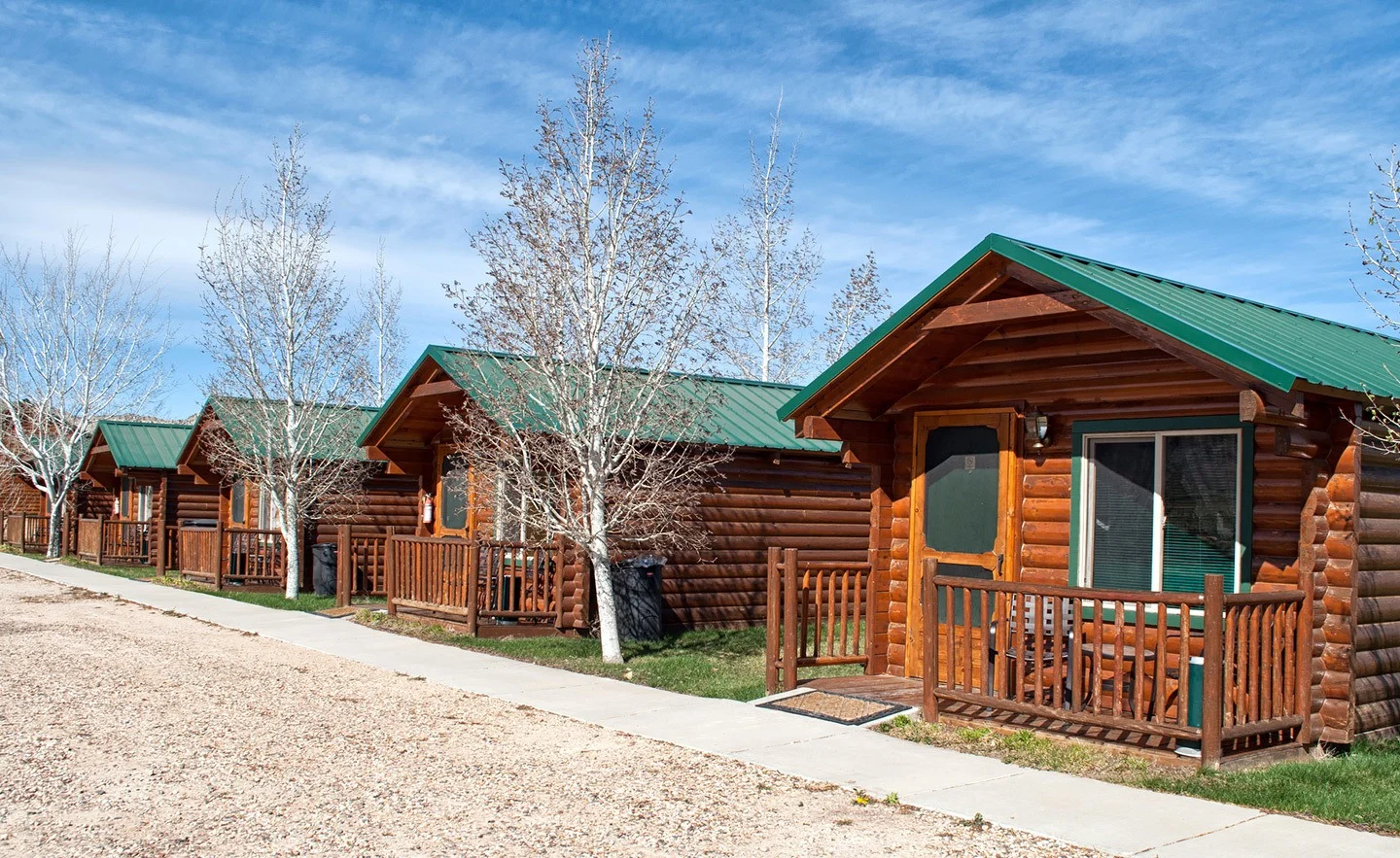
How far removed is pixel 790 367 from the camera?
34.4 m

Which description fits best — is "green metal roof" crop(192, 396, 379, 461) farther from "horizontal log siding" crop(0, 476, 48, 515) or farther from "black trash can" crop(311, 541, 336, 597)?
"horizontal log siding" crop(0, 476, 48, 515)

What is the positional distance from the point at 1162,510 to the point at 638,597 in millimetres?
7336

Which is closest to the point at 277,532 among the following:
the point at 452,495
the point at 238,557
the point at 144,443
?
the point at 238,557

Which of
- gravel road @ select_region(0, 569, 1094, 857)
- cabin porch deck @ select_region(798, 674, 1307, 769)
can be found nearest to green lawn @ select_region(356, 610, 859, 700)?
cabin porch deck @ select_region(798, 674, 1307, 769)

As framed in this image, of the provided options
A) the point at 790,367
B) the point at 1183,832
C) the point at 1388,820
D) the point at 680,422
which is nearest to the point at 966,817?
the point at 1183,832

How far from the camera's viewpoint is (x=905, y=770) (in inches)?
310

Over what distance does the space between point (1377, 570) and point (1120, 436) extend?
200 cm

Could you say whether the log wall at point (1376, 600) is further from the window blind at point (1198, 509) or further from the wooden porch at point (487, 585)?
the wooden porch at point (487, 585)

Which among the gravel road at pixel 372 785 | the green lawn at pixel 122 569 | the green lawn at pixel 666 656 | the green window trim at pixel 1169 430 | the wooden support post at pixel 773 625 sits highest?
the green window trim at pixel 1169 430

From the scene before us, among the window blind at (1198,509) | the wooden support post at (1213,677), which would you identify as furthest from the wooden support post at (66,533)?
the wooden support post at (1213,677)

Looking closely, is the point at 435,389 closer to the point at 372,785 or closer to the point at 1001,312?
the point at 1001,312

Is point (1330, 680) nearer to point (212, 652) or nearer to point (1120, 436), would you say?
point (1120, 436)

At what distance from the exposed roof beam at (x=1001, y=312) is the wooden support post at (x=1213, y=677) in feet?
7.76

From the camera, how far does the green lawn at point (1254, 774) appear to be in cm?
680
